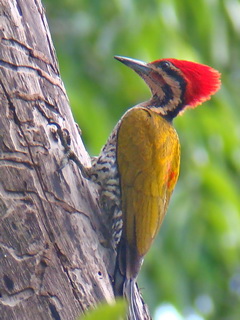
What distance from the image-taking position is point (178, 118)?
6.51 metres

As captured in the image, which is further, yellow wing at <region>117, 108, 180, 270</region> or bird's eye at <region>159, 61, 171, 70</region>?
bird's eye at <region>159, 61, 171, 70</region>

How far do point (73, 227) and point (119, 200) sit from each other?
64 centimetres

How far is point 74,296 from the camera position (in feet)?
12.5

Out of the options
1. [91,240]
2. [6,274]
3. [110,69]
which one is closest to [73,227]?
[91,240]

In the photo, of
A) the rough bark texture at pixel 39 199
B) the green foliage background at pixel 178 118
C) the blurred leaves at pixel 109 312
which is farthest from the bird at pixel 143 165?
the blurred leaves at pixel 109 312

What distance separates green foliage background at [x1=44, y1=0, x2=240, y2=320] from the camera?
20.7ft

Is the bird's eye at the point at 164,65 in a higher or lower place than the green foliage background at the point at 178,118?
higher

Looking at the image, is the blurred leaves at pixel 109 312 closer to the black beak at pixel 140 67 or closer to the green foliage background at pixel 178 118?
the black beak at pixel 140 67

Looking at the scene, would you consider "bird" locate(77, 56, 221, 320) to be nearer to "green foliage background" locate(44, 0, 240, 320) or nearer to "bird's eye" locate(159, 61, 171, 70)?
"bird's eye" locate(159, 61, 171, 70)

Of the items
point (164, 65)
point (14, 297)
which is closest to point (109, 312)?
point (14, 297)

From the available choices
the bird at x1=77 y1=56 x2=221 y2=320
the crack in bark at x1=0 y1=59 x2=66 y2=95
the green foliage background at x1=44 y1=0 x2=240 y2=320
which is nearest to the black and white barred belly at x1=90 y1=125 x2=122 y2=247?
the bird at x1=77 y1=56 x2=221 y2=320

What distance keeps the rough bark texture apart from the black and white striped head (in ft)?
3.63

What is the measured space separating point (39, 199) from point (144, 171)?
2.95ft

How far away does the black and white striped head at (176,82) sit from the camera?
5320 mm
